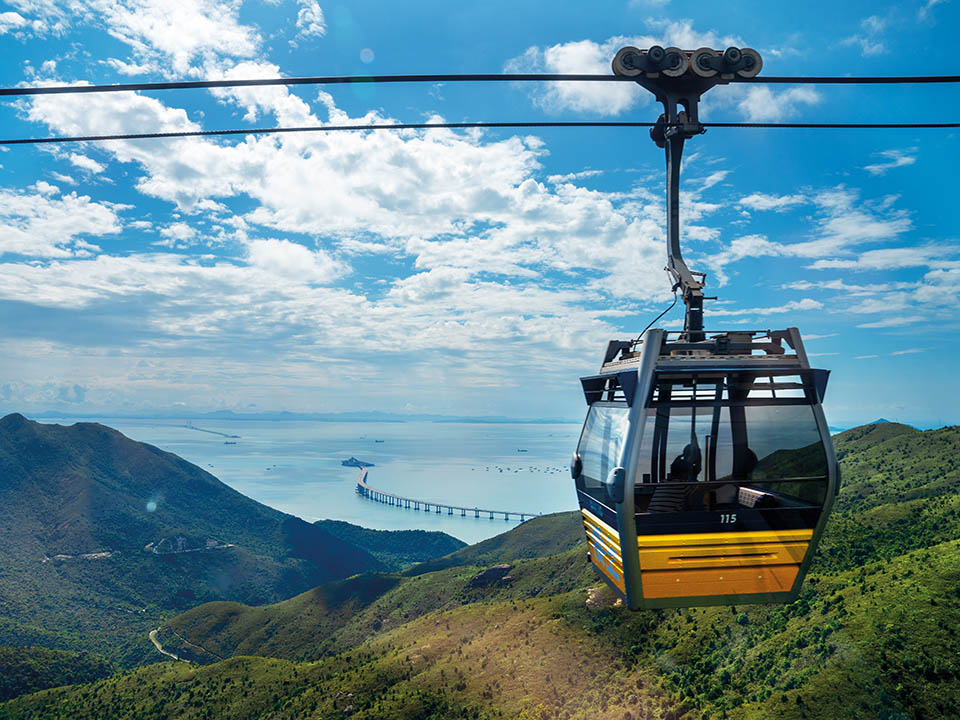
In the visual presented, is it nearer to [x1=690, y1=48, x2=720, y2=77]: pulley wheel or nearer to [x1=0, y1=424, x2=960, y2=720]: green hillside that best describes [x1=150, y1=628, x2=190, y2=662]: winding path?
[x1=0, y1=424, x2=960, y2=720]: green hillside

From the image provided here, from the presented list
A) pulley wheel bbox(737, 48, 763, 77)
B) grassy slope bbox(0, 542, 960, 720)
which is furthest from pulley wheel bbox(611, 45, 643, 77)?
grassy slope bbox(0, 542, 960, 720)

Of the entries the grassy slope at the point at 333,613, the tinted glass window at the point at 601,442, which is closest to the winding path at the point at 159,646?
the grassy slope at the point at 333,613

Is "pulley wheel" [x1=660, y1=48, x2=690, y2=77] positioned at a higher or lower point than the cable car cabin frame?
higher

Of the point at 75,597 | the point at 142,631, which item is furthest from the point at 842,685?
the point at 75,597

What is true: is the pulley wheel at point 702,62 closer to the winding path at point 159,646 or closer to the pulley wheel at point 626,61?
the pulley wheel at point 626,61

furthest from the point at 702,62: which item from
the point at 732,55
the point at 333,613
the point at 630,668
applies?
the point at 333,613
